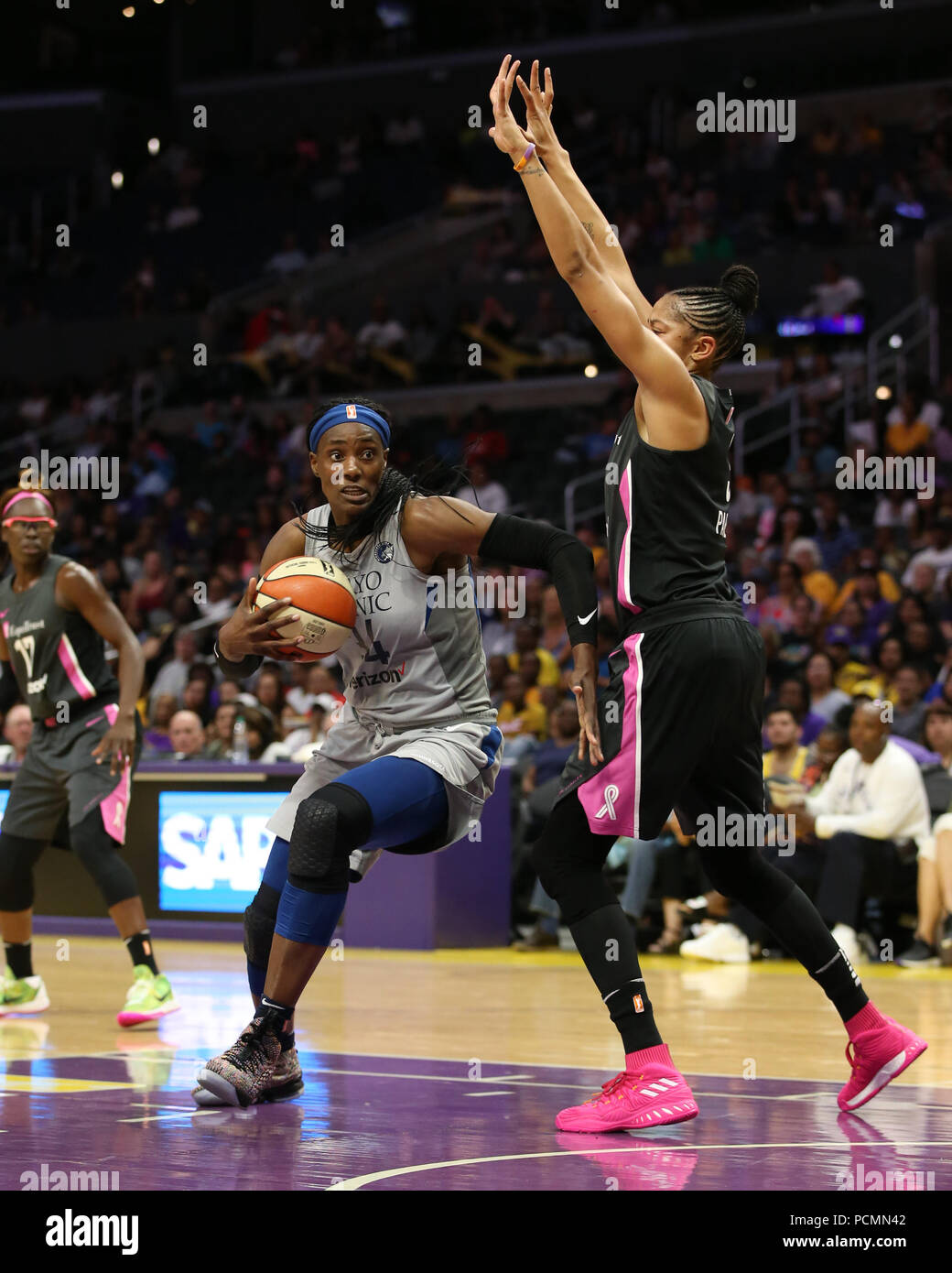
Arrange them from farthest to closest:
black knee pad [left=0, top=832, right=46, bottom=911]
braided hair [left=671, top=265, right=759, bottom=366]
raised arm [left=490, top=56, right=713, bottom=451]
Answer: black knee pad [left=0, top=832, right=46, bottom=911] → braided hair [left=671, top=265, right=759, bottom=366] → raised arm [left=490, top=56, right=713, bottom=451]

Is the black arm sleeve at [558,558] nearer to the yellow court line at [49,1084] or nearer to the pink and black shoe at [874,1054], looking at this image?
the pink and black shoe at [874,1054]

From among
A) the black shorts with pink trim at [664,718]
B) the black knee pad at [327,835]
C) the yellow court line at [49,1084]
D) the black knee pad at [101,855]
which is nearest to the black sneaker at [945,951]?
the black knee pad at [101,855]

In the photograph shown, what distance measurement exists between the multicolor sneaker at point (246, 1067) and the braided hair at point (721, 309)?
2.10 metres

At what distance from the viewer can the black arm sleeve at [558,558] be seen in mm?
4438

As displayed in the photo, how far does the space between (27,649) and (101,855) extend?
0.89 m

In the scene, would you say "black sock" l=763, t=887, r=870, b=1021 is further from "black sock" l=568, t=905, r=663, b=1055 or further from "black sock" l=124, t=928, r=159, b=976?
"black sock" l=124, t=928, r=159, b=976

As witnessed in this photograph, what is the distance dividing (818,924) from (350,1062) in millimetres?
1791

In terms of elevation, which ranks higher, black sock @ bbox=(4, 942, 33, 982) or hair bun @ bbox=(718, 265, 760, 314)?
hair bun @ bbox=(718, 265, 760, 314)

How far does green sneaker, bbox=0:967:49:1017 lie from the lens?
7.19 meters

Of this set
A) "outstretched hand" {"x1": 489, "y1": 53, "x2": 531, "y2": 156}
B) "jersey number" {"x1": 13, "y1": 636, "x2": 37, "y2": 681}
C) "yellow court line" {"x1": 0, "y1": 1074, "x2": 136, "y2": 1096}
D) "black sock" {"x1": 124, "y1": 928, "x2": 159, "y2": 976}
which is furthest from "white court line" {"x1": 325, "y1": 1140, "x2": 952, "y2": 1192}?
"jersey number" {"x1": 13, "y1": 636, "x2": 37, "y2": 681}

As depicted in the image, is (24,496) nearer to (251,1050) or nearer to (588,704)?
(251,1050)

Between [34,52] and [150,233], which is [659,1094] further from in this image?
[34,52]

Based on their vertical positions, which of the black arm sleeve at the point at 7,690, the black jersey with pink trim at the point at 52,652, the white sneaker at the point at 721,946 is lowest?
the white sneaker at the point at 721,946

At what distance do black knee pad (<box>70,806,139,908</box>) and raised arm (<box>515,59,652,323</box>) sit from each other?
3.35 m
